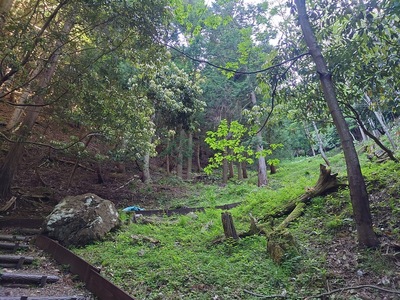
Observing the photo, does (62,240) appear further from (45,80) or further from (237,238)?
(45,80)

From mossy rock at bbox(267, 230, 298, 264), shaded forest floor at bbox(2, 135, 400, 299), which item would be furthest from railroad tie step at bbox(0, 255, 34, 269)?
mossy rock at bbox(267, 230, 298, 264)

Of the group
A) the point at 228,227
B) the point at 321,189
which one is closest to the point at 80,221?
the point at 228,227

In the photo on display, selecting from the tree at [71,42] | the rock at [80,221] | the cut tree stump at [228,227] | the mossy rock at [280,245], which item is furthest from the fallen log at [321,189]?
the tree at [71,42]

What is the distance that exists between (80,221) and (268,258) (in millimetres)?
4267

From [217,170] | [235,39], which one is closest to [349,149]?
[235,39]

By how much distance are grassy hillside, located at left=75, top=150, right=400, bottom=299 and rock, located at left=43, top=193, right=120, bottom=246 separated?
36 cm

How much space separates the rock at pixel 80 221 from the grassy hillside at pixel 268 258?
1.17ft

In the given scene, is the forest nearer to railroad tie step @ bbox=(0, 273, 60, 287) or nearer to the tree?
the tree

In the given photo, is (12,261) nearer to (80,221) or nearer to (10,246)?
(10,246)

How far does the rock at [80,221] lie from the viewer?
20.2 feet

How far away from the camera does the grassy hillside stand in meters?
3.43

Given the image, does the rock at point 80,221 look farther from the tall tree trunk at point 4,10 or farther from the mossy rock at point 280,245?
the tall tree trunk at point 4,10

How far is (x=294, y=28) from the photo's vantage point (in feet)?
18.1

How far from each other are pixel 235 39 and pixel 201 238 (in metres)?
13.3
